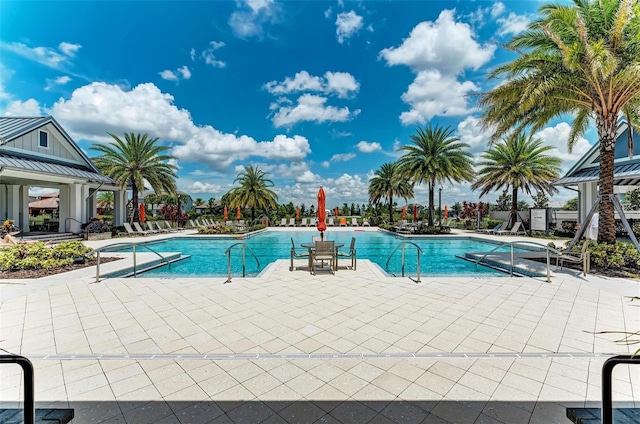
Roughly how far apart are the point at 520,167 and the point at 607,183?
14.9 metres

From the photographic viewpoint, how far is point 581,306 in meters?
5.07

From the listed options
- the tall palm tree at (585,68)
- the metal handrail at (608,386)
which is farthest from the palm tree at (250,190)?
the metal handrail at (608,386)

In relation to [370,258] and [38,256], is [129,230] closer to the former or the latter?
[38,256]

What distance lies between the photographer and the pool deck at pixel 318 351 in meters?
2.48

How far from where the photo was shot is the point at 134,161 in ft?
72.1

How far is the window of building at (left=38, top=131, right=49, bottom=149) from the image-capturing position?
57.1 feet

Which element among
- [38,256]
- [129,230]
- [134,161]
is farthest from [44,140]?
[38,256]

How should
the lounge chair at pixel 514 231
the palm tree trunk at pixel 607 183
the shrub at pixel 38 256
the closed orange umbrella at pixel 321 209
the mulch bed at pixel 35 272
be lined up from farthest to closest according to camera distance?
the lounge chair at pixel 514 231
the closed orange umbrella at pixel 321 209
the palm tree trunk at pixel 607 183
the shrub at pixel 38 256
the mulch bed at pixel 35 272

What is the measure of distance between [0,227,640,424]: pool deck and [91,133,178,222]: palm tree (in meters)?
18.1

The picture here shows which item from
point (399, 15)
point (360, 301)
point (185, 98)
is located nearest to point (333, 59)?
point (399, 15)

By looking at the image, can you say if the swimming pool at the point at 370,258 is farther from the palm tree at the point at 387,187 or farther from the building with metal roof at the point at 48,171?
the palm tree at the point at 387,187

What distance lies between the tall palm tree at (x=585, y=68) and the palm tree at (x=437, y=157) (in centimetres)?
1026

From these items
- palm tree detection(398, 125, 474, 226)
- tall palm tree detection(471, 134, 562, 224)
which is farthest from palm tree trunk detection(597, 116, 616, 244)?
tall palm tree detection(471, 134, 562, 224)

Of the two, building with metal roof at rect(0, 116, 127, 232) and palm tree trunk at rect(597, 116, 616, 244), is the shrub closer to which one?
building with metal roof at rect(0, 116, 127, 232)
